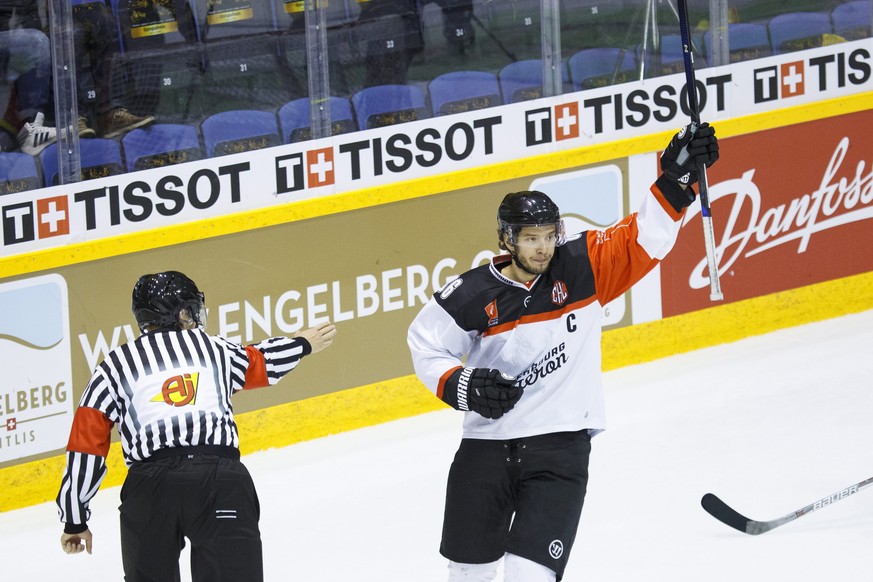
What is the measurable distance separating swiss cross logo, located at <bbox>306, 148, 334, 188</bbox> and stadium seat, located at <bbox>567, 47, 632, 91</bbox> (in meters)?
1.38

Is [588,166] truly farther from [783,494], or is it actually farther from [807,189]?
[783,494]

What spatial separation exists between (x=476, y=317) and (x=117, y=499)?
2592mm

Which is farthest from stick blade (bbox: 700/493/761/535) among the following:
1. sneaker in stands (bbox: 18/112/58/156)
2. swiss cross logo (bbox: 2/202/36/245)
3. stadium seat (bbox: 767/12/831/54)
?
stadium seat (bbox: 767/12/831/54)

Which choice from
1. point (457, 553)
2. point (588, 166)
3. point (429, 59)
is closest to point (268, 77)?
point (429, 59)

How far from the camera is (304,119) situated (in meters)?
6.64

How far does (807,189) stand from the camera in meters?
8.03

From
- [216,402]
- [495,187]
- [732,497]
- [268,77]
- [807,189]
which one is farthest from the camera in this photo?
[807,189]

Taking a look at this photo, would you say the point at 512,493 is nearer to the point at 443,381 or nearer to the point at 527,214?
the point at 443,381

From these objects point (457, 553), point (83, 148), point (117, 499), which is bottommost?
point (117, 499)

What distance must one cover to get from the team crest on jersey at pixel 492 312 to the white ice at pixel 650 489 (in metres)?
1.39

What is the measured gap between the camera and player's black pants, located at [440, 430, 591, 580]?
4.02 m

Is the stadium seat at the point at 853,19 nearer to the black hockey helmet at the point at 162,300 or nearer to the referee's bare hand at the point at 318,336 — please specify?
the referee's bare hand at the point at 318,336

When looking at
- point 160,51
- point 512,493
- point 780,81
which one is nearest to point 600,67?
point 780,81

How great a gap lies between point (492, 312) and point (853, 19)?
4.86m
